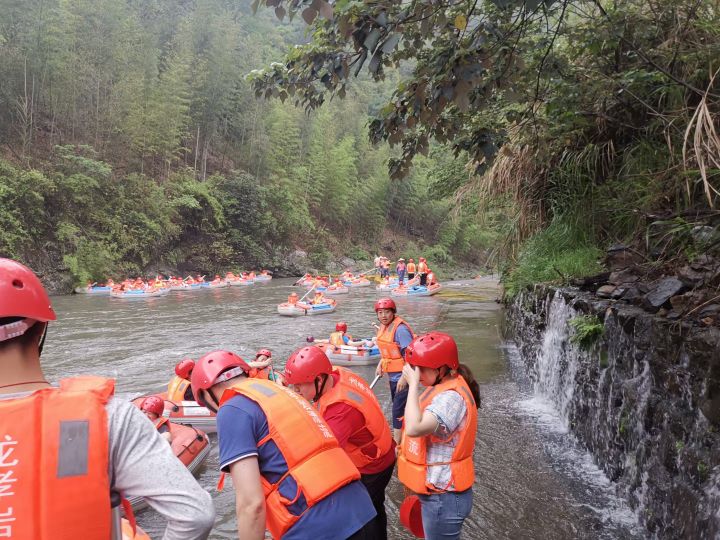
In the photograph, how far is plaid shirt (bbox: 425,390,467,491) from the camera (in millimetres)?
2717

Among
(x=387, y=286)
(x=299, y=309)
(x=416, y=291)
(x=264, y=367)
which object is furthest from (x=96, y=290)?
(x=264, y=367)

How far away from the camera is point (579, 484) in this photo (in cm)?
457

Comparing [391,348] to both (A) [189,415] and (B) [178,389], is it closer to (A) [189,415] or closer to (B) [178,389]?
(A) [189,415]

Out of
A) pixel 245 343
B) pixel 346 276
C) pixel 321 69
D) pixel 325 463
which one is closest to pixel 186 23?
pixel 346 276

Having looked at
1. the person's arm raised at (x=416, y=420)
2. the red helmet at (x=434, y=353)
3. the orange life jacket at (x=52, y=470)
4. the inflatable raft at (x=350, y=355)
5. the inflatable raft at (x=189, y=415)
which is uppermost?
the orange life jacket at (x=52, y=470)

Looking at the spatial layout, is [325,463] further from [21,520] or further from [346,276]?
[346,276]

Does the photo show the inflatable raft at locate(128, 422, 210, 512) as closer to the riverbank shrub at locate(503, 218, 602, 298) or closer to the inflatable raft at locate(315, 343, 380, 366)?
the inflatable raft at locate(315, 343, 380, 366)

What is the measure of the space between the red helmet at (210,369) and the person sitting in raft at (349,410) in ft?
1.88

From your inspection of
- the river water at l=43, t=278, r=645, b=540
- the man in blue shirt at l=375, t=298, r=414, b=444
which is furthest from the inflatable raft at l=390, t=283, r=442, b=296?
the man in blue shirt at l=375, t=298, r=414, b=444

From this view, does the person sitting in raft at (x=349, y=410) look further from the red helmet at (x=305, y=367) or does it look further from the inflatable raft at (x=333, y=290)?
the inflatable raft at (x=333, y=290)

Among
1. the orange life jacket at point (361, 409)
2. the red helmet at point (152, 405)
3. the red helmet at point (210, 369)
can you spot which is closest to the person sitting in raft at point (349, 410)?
the orange life jacket at point (361, 409)

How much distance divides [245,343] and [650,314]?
9.68 meters

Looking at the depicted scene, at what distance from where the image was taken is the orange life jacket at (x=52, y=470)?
3.94ft

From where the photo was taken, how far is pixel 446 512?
110 inches
